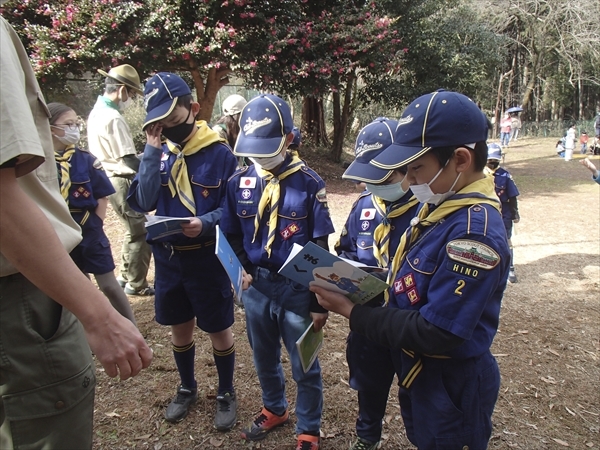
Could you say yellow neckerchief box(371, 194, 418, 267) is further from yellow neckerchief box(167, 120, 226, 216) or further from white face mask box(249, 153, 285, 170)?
yellow neckerchief box(167, 120, 226, 216)

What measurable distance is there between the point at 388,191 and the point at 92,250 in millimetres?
2445

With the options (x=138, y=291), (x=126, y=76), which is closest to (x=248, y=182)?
(x=126, y=76)

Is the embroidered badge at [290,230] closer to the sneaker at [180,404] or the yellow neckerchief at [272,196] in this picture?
the yellow neckerchief at [272,196]

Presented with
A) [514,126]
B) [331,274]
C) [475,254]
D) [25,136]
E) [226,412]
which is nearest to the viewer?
[25,136]

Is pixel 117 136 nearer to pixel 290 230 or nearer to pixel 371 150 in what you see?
pixel 290 230

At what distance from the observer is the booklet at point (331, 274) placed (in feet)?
5.78

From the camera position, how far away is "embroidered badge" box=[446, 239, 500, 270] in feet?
4.98

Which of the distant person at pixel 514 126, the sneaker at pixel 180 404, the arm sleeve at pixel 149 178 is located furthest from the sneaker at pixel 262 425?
the distant person at pixel 514 126

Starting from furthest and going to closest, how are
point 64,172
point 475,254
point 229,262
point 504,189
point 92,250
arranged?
point 504,189
point 92,250
point 64,172
point 229,262
point 475,254

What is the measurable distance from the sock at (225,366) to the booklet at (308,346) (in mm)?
719

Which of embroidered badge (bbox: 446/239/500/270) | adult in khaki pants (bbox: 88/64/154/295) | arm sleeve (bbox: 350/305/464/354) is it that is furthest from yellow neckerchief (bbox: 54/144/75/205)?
embroidered badge (bbox: 446/239/500/270)

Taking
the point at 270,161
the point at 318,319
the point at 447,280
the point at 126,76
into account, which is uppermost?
the point at 126,76

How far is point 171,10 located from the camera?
8.26 m

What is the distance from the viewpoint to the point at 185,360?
9.78ft
